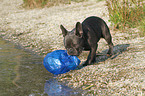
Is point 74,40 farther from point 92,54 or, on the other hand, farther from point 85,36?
point 92,54

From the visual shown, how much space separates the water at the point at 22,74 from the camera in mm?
6312

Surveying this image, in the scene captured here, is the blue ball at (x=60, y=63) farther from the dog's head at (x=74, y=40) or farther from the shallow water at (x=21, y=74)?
the dog's head at (x=74, y=40)

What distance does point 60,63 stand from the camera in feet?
24.6

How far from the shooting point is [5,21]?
A: 65.5 feet

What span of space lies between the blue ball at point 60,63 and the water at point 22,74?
1.00ft

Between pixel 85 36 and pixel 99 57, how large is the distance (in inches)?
76.4

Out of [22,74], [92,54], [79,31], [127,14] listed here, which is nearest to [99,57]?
[92,54]

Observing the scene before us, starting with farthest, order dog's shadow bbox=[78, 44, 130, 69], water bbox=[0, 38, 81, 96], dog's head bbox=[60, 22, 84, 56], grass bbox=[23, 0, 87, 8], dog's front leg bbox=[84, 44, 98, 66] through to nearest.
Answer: grass bbox=[23, 0, 87, 8], dog's shadow bbox=[78, 44, 130, 69], dog's front leg bbox=[84, 44, 98, 66], dog's head bbox=[60, 22, 84, 56], water bbox=[0, 38, 81, 96]

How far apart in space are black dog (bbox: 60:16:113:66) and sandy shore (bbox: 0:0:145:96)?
75 cm

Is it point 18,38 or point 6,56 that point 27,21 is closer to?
point 18,38

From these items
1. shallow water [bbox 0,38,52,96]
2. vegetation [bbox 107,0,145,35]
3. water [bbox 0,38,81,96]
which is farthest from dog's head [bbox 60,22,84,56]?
vegetation [bbox 107,0,145,35]

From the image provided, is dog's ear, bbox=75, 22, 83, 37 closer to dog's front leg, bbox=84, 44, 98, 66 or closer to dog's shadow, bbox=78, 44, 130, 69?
dog's front leg, bbox=84, 44, 98, 66

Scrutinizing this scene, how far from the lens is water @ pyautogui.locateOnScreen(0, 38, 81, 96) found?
20.7 feet

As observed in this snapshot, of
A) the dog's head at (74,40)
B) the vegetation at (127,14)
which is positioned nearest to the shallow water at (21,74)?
the dog's head at (74,40)
